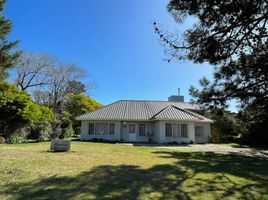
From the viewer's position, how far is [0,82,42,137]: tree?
66.5ft

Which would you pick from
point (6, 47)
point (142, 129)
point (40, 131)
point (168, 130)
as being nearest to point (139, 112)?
point (142, 129)

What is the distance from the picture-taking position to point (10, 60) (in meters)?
19.8

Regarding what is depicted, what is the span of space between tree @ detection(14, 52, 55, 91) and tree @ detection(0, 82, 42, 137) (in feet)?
65.2

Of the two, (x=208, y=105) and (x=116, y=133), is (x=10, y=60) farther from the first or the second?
(x=208, y=105)

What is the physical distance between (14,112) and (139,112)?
14.0 m

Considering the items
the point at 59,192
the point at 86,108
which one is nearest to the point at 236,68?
the point at 59,192

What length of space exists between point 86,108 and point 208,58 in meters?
35.0

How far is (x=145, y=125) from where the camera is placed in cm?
2781

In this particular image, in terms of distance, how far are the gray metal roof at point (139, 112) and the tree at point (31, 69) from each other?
1818 cm

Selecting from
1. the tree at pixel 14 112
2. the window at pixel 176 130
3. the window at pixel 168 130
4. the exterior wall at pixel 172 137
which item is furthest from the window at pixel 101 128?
the window at pixel 176 130

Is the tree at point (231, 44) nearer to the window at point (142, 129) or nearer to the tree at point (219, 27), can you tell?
the tree at point (219, 27)

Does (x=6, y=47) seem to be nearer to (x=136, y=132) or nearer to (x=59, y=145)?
(x=59, y=145)

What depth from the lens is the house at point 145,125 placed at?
84.1 feet

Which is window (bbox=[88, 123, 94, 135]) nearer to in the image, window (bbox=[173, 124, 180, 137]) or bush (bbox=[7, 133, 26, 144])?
bush (bbox=[7, 133, 26, 144])
